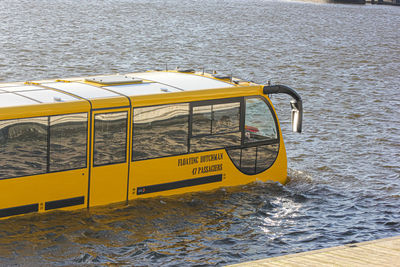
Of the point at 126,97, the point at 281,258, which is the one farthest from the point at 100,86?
the point at 281,258

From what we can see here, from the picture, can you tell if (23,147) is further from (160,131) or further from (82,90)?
(160,131)

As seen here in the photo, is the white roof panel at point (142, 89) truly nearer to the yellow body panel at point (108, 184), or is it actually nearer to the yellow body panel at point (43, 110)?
the yellow body panel at point (43, 110)

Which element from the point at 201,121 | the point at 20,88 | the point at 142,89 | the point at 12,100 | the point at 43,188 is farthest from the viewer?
the point at 201,121

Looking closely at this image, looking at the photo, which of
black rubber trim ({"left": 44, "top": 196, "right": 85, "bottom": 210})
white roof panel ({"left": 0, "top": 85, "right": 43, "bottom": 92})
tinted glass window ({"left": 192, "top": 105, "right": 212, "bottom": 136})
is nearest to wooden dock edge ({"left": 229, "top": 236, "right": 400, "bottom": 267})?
black rubber trim ({"left": 44, "top": 196, "right": 85, "bottom": 210})

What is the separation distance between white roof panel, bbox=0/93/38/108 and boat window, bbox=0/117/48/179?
0.36 m

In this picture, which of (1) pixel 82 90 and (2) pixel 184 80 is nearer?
(1) pixel 82 90

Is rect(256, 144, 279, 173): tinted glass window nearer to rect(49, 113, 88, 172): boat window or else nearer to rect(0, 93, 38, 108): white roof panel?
rect(49, 113, 88, 172): boat window

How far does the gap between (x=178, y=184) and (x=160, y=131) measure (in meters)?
1.35

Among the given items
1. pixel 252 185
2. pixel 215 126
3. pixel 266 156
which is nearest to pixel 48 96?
pixel 215 126

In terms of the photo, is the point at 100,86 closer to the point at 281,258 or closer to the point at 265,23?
the point at 281,258

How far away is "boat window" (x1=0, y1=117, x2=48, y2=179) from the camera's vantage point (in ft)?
41.2

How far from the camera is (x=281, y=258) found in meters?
11.3

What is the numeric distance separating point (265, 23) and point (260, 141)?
200ft

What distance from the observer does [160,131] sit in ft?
48.3
